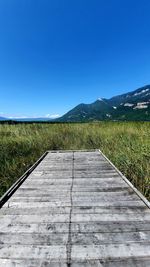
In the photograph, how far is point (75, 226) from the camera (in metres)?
2.70

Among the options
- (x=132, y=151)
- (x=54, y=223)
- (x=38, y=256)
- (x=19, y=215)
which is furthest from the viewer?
(x=132, y=151)

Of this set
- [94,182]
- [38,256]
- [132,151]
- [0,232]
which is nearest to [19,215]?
[0,232]

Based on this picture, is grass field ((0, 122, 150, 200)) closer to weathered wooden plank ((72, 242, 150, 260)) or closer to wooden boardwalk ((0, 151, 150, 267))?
wooden boardwalk ((0, 151, 150, 267))

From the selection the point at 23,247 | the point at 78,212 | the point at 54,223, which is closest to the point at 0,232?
the point at 23,247

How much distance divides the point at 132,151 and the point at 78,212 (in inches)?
180

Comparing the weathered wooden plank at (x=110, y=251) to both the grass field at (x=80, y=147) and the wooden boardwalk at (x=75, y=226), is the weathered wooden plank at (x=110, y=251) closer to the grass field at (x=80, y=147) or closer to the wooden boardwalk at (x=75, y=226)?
the wooden boardwalk at (x=75, y=226)

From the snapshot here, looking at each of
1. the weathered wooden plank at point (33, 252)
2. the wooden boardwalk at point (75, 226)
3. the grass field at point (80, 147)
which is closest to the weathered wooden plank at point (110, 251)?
the wooden boardwalk at point (75, 226)

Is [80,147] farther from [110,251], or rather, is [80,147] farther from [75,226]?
[110,251]

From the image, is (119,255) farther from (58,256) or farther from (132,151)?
(132,151)

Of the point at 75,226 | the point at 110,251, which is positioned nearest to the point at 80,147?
the point at 75,226

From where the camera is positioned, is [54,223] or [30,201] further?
[30,201]

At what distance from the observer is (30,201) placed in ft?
11.8

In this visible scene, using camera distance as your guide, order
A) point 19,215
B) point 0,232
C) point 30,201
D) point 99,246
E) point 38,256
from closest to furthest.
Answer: point 38,256, point 99,246, point 0,232, point 19,215, point 30,201

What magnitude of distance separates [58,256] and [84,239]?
1.26 feet
